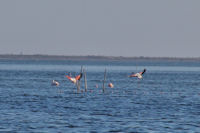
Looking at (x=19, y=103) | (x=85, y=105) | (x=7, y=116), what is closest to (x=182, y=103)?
(x=85, y=105)

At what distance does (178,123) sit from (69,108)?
10345 mm

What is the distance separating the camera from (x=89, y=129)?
28.6 m

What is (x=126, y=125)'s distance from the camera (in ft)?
99.3

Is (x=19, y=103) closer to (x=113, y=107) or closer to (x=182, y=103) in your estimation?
(x=113, y=107)

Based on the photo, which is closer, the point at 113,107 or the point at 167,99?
the point at 113,107

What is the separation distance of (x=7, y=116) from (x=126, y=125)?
24.9 ft

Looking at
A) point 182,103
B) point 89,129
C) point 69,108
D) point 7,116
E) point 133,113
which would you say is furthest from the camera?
point 182,103

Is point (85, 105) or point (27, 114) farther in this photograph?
point (85, 105)

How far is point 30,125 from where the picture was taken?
29672mm

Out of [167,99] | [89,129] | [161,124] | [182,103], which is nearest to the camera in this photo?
[89,129]

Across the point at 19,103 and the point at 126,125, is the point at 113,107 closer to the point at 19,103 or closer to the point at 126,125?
the point at 19,103

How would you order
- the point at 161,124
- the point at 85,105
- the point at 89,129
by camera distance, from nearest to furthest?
1. the point at 89,129
2. the point at 161,124
3. the point at 85,105

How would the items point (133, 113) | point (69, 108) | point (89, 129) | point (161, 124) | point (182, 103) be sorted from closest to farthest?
point (89, 129)
point (161, 124)
point (133, 113)
point (69, 108)
point (182, 103)

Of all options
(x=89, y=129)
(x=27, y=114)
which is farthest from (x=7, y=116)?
(x=89, y=129)
